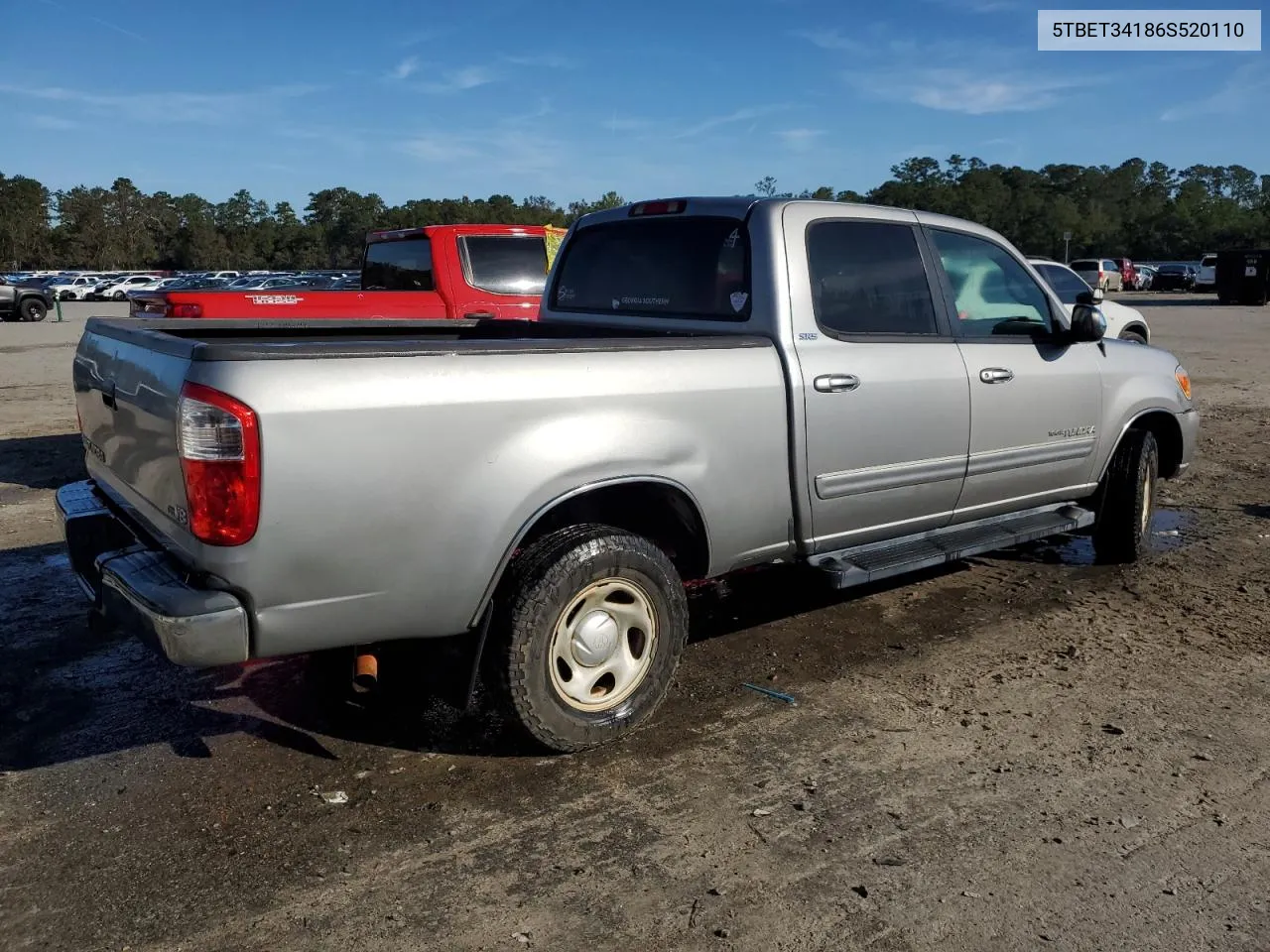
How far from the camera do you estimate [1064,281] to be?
528 inches

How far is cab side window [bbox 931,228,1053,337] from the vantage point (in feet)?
16.4

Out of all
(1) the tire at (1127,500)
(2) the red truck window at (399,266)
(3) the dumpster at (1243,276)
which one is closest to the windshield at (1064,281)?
(2) the red truck window at (399,266)

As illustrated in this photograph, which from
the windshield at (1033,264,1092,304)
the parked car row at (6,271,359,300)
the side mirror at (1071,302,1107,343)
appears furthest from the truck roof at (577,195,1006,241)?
the parked car row at (6,271,359,300)

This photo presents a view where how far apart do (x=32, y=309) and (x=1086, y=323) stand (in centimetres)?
3462

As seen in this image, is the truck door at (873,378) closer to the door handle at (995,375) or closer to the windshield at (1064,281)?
the door handle at (995,375)

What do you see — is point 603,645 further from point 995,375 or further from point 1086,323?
point 1086,323

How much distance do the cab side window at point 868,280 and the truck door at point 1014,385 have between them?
0.19 metres

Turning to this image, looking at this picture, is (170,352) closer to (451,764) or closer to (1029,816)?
(451,764)

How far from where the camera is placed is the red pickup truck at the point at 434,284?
344 inches

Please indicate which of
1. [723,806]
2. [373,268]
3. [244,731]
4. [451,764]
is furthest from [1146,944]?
[373,268]

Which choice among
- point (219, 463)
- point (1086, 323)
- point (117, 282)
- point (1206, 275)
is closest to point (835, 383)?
point (1086, 323)

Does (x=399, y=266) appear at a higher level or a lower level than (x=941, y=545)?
higher

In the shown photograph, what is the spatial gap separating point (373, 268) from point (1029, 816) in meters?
8.56

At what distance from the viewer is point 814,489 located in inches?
165
